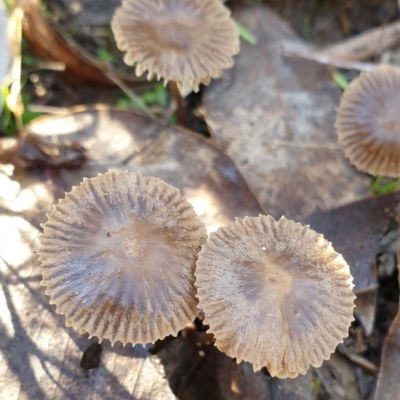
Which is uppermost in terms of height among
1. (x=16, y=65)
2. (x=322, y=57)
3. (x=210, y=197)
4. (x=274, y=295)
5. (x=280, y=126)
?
(x=322, y=57)

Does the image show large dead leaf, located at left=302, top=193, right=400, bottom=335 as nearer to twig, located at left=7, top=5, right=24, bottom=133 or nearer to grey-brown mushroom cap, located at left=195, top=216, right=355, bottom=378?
grey-brown mushroom cap, located at left=195, top=216, right=355, bottom=378

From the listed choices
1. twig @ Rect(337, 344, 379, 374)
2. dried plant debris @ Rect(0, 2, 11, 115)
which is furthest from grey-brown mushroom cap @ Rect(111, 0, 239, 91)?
twig @ Rect(337, 344, 379, 374)

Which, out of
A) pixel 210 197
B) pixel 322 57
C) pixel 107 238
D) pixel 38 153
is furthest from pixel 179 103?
pixel 107 238

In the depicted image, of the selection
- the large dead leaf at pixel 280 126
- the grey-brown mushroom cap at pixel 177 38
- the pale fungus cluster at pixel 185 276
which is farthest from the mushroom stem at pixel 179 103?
the pale fungus cluster at pixel 185 276

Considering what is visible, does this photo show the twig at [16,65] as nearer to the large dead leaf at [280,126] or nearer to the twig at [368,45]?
the large dead leaf at [280,126]

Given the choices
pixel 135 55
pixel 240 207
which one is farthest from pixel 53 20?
pixel 240 207

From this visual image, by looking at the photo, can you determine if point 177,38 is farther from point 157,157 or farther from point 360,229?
point 360,229
